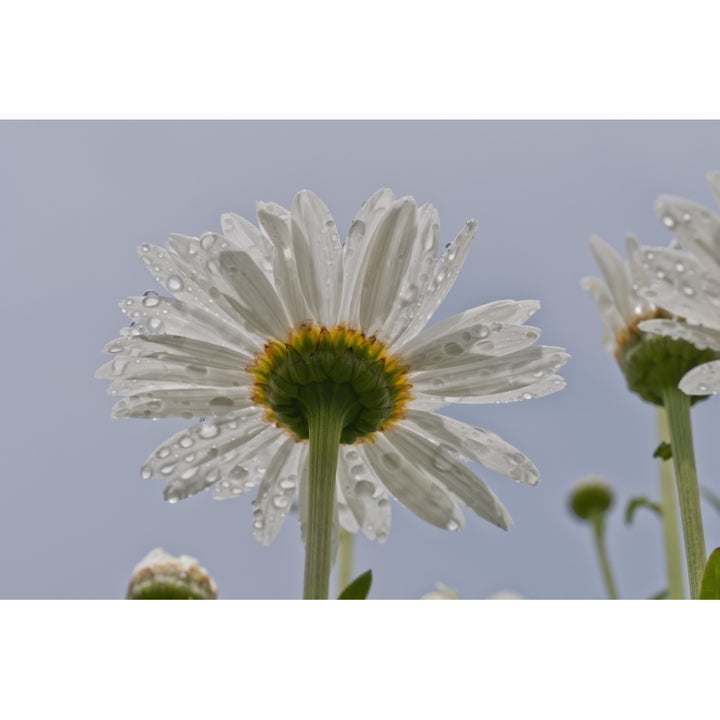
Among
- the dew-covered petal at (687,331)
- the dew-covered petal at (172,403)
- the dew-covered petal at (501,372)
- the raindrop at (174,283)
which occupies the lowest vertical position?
the dew-covered petal at (172,403)

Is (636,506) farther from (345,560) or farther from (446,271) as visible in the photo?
(446,271)

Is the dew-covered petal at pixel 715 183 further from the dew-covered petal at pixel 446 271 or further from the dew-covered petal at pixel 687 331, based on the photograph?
the dew-covered petal at pixel 446 271

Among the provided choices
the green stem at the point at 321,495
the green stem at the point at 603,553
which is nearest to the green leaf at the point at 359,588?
the green stem at the point at 321,495

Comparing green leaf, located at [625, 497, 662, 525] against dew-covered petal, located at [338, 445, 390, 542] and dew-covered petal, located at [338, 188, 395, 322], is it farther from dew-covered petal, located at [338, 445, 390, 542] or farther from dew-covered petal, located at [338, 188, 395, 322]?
dew-covered petal, located at [338, 188, 395, 322]

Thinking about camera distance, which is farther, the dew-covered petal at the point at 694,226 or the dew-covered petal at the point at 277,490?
the dew-covered petal at the point at 277,490

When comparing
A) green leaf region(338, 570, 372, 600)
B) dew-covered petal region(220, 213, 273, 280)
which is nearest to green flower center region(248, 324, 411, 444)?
dew-covered petal region(220, 213, 273, 280)

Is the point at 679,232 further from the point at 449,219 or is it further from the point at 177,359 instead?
the point at 177,359

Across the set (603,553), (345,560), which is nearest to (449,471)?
(345,560)
